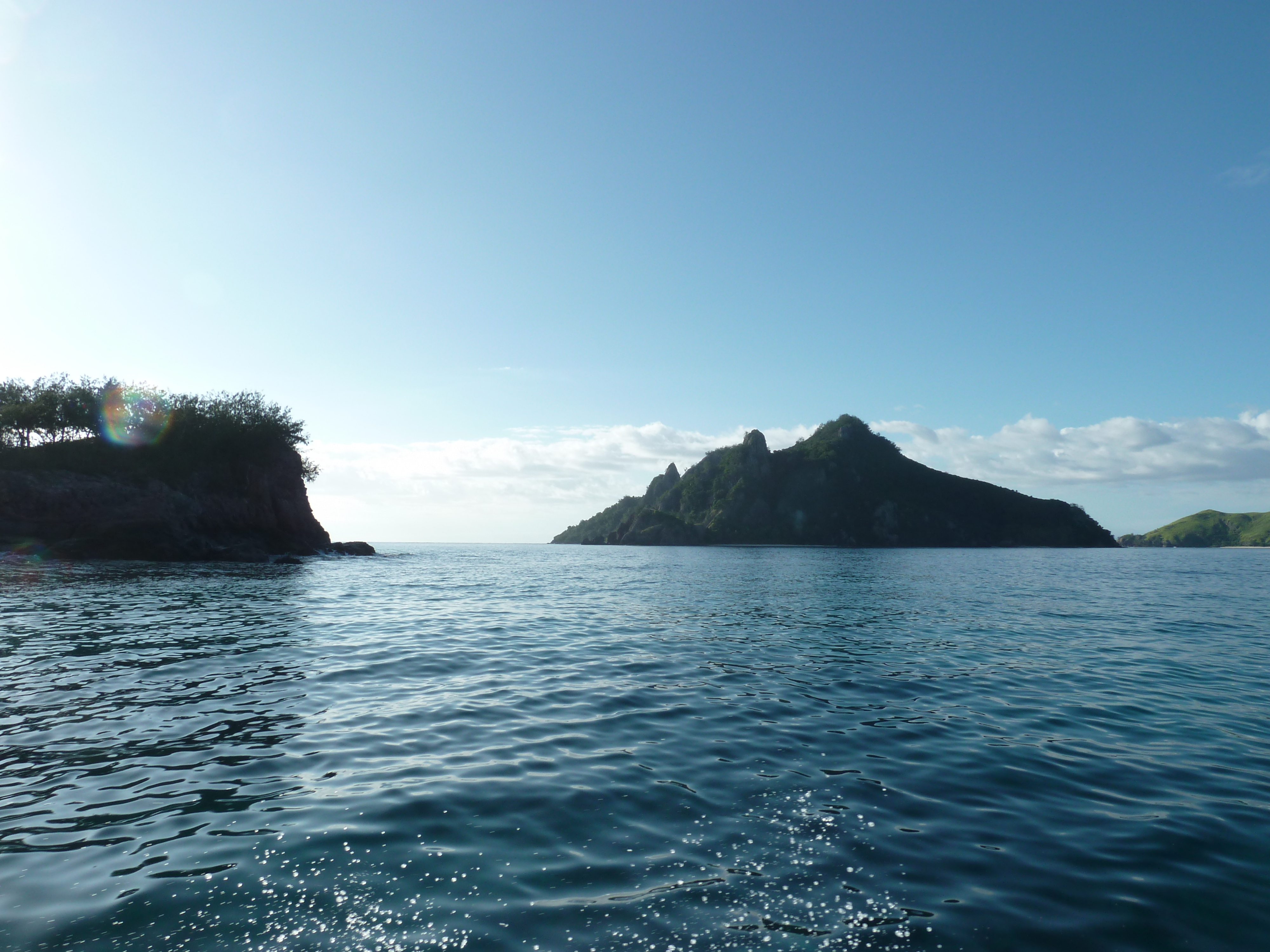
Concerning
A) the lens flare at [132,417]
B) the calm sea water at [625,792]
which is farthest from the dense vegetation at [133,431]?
the calm sea water at [625,792]

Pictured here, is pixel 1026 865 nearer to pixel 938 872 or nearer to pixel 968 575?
pixel 938 872

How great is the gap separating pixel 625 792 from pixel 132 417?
104702 mm

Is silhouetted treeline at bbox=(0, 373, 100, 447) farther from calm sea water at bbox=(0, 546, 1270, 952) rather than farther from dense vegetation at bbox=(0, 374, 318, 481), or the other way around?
calm sea water at bbox=(0, 546, 1270, 952)

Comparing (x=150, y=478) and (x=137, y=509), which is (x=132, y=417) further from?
(x=137, y=509)

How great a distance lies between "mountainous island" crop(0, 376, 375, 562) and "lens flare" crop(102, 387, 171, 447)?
0.14 meters

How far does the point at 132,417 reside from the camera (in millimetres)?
86188

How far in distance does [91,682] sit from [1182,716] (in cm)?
2616

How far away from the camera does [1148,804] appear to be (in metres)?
9.31

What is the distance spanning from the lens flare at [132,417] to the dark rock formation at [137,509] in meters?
5.14

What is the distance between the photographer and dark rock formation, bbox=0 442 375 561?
64625mm

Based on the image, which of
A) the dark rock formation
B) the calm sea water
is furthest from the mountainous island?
the calm sea water

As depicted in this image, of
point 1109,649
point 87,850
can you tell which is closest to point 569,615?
point 1109,649

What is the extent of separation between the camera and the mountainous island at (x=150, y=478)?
65.9 meters

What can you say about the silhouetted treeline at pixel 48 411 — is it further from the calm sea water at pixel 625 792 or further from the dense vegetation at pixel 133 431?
the calm sea water at pixel 625 792
